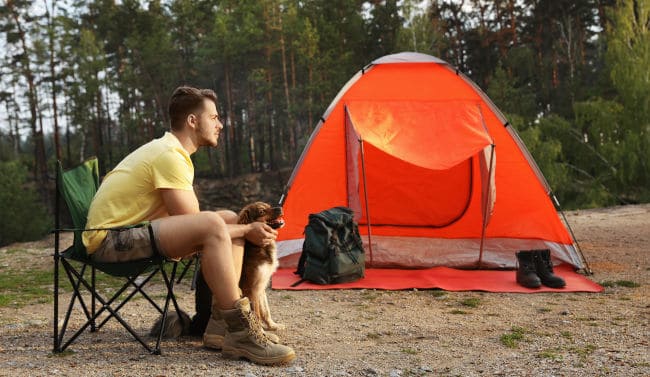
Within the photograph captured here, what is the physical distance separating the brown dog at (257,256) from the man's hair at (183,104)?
0.53 m

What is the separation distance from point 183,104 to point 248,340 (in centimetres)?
115

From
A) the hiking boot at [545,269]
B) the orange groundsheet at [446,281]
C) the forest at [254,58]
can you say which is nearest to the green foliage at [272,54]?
the forest at [254,58]

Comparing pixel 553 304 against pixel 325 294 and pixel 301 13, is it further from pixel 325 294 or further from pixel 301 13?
pixel 301 13

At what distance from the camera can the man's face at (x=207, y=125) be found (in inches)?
112

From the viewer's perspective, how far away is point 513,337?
10.3 feet

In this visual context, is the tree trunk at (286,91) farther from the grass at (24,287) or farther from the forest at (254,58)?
the grass at (24,287)

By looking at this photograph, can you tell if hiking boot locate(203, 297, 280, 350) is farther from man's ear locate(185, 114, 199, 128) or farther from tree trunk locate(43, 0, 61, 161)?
tree trunk locate(43, 0, 61, 161)

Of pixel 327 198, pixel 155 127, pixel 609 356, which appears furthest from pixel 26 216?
pixel 609 356

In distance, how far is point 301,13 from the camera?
76.4ft

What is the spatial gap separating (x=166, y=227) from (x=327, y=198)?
335cm

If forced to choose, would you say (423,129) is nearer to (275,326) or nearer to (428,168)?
(428,168)

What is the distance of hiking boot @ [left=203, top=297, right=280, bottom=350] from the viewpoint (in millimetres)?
2785

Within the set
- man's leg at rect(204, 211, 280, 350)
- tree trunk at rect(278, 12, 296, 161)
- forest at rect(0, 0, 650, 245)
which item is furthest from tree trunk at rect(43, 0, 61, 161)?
man's leg at rect(204, 211, 280, 350)

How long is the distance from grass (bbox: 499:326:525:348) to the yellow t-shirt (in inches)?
70.0
